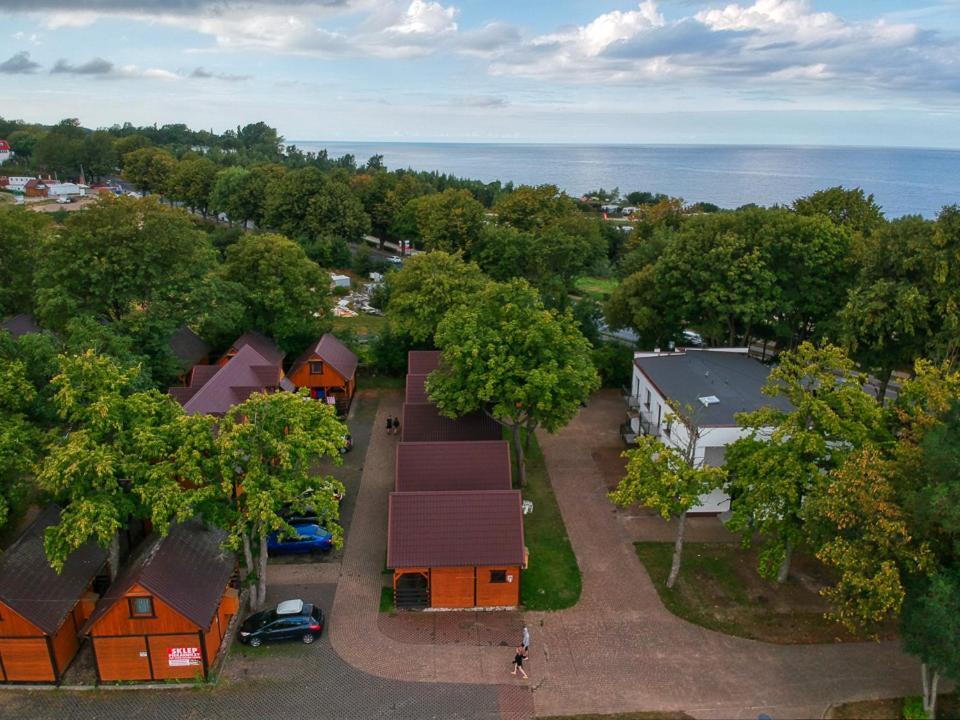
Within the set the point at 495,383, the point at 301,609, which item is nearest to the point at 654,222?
the point at 495,383

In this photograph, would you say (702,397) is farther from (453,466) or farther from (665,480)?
(453,466)

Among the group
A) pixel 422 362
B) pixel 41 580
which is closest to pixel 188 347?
pixel 422 362

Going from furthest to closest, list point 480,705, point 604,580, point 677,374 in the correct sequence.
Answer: point 677,374
point 604,580
point 480,705

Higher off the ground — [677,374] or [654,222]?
[654,222]

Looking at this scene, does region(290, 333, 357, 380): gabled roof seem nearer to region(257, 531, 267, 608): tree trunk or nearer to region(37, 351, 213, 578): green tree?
region(37, 351, 213, 578): green tree

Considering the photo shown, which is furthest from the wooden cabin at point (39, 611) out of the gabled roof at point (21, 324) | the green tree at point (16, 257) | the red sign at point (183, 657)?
the gabled roof at point (21, 324)

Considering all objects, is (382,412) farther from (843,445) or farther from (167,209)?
(843,445)

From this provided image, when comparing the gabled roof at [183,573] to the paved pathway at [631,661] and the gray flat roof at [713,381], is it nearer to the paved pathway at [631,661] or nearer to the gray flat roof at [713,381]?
the paved pathway at [631,661]

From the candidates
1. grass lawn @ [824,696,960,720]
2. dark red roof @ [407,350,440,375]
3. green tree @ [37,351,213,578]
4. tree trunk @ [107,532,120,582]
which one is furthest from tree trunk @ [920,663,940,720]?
dark red roof @ [407,350,440,375]
